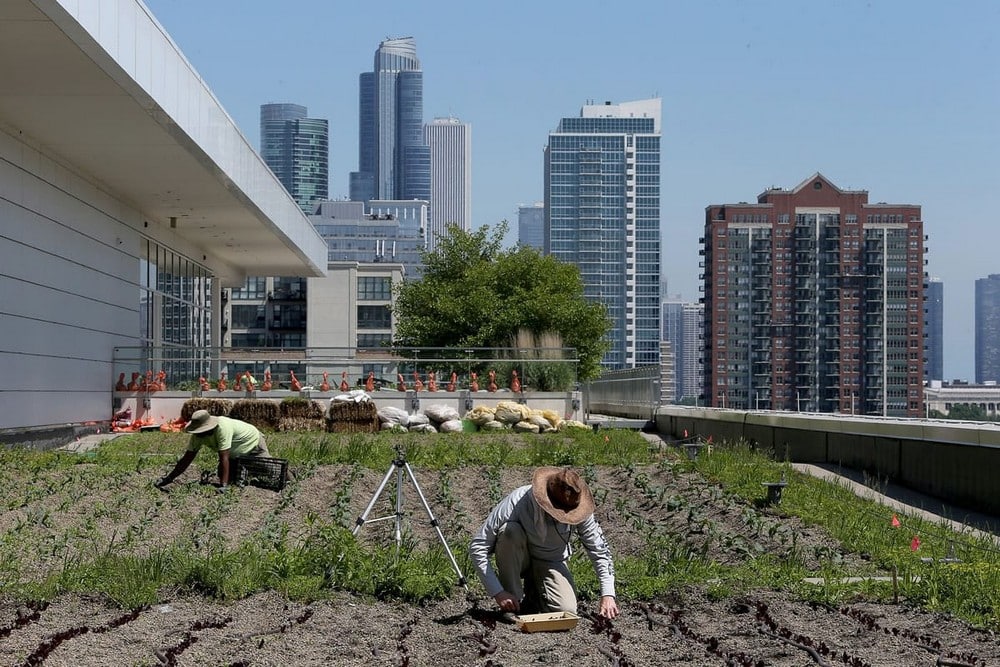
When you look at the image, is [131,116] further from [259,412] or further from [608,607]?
[608,607]

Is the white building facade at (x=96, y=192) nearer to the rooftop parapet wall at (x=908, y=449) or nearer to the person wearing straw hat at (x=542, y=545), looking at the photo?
the person wearing straw hat at (x=542, y=545)

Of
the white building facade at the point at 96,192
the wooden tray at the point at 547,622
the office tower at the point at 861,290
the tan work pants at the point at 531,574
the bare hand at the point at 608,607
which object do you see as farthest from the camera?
the office tower at the point at 861,290

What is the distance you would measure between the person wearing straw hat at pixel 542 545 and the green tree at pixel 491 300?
46.1 meters

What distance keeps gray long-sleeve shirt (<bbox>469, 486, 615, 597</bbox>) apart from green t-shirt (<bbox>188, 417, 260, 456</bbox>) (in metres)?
7.61

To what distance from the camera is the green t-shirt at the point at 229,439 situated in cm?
1557

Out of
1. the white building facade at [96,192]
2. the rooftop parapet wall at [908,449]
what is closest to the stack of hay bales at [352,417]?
the white building facade at [96,192]

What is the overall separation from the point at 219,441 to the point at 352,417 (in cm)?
1118

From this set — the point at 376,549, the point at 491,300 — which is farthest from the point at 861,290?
the point at 376,549

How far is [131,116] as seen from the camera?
22.9m

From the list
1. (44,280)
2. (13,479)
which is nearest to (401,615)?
(13,479)

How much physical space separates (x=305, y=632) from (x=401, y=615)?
0.87 meters

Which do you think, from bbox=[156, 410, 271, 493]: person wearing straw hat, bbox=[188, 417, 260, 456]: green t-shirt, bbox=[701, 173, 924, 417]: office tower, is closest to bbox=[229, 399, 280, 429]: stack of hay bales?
bbox=[188, 417, 260, 456]: green t-shirt

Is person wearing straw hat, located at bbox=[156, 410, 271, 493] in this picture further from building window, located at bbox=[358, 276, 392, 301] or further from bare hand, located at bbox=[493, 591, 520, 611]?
building window, located at bbox=[358, 276, 392, 301]

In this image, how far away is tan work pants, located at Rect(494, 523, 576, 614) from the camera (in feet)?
28.2
